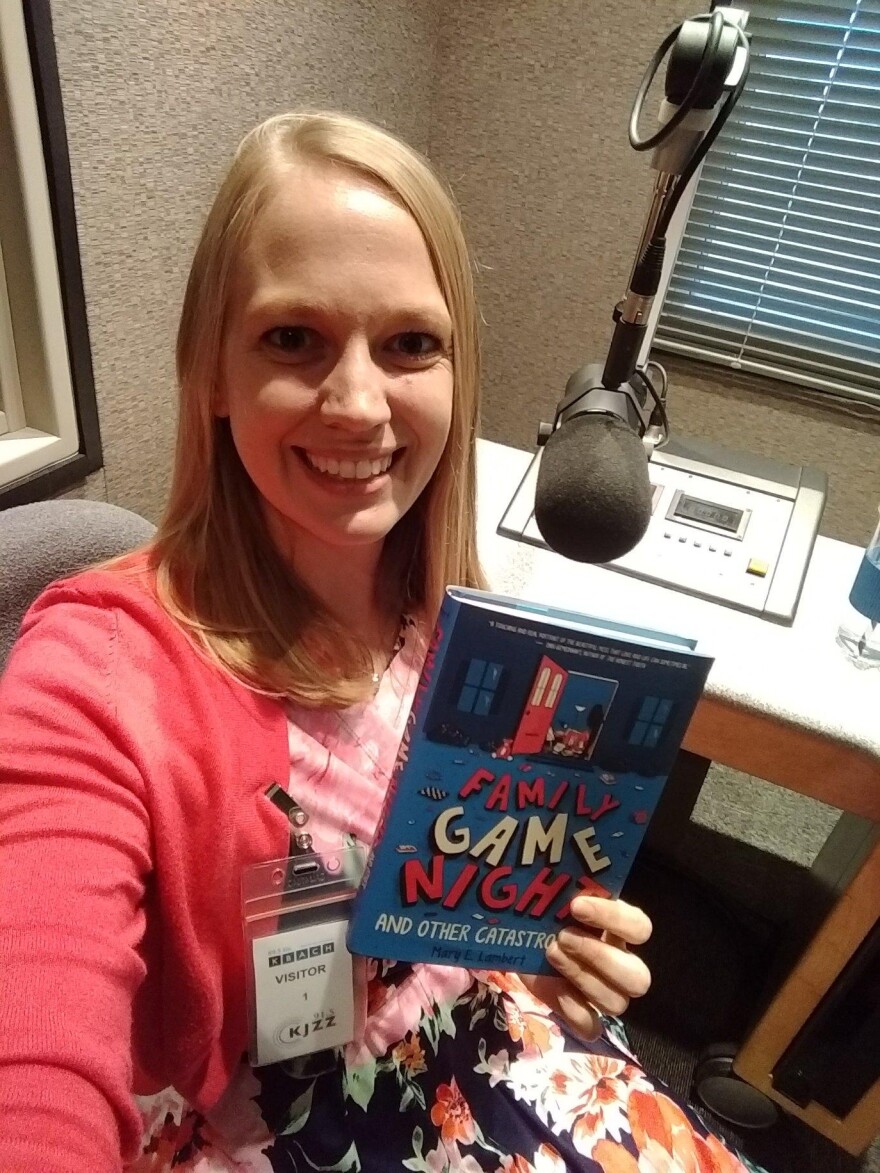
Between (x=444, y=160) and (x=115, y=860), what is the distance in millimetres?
1403

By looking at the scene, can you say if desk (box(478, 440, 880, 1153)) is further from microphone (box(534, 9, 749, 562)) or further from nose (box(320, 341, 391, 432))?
nose (box(320, 341, 391, 432))

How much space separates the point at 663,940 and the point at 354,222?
3.93 feet

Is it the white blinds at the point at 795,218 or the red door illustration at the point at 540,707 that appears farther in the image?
the white blinds at the point at 795,218

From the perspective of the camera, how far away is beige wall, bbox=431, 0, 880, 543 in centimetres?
129

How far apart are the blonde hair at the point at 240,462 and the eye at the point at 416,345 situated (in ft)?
0.08

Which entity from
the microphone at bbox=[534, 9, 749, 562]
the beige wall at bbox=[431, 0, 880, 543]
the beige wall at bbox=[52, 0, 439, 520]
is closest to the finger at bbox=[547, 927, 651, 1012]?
the microphone at bbox=[534, 9, 749, 562]

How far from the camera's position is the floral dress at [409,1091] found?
0.58 m

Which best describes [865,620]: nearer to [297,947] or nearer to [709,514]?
[709,514]

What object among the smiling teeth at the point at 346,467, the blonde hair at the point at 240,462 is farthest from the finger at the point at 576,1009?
the smiling teeth at the point at 346,467

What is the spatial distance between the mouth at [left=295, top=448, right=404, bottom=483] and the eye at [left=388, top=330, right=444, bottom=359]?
71 millimetres

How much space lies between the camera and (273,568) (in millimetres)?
625

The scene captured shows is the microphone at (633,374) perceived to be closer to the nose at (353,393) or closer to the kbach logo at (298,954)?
the nose at (353,393)

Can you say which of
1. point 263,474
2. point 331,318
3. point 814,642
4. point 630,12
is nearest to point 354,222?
point 331,318

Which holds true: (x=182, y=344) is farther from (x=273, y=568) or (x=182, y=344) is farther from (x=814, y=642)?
(x=814, y=642)
